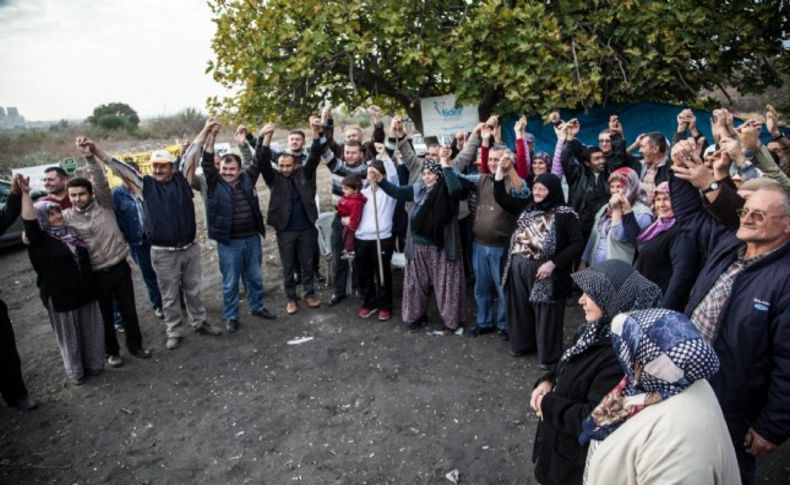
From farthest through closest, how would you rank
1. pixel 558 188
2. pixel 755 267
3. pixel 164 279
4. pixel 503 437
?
pixel 164 279 < pixel 558 188 < pixel 503 437 < pixel 755 267

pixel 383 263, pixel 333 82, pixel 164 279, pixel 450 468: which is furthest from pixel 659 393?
pixel 333 82

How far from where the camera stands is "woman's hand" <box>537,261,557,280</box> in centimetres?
416

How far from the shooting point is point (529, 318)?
458 centimetres

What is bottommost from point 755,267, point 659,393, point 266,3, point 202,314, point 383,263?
point 202,314

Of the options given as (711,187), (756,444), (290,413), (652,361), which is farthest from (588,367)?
(290,413)

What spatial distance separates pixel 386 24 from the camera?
19.3 feet

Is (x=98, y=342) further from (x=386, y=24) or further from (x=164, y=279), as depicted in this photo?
(x=386, y=24)

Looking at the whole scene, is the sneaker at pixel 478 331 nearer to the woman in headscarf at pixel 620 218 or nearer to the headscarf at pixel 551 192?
the woman in headscarf at pixel 620 218

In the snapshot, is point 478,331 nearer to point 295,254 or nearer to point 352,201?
point 352,201

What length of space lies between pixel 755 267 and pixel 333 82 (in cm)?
598

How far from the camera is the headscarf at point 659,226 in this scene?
3555 millimetres

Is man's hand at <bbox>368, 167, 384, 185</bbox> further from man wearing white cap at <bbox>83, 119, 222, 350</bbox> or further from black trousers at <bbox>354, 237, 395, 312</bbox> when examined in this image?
man wearing white cap at <bbox>83, 119, 222, 350</bbox>

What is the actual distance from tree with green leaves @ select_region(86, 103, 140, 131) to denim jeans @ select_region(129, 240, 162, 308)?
31707 mm

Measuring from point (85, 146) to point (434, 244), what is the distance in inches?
139
